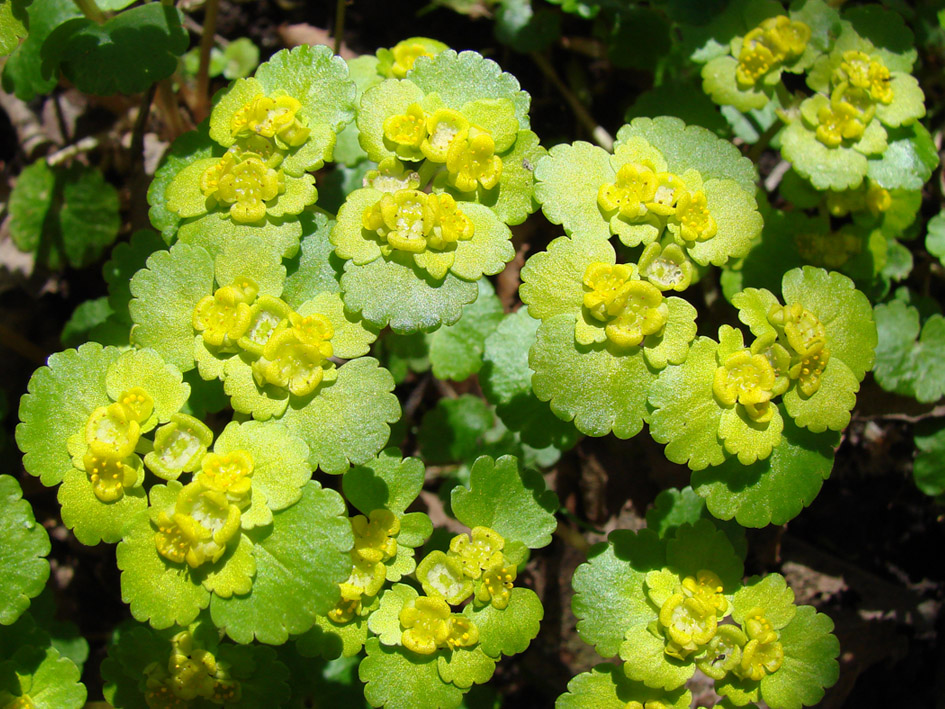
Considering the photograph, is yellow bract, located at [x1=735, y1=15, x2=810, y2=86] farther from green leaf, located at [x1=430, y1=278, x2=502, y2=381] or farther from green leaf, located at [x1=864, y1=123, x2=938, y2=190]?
green leaf, located at [x1=430, y1=278, x2=502, y2=381]

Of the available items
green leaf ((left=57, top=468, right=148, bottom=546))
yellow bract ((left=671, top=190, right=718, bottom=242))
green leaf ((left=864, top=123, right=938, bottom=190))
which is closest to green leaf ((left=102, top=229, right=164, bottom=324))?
green leaf ((left=57, top=468, right=148, bottom=546))

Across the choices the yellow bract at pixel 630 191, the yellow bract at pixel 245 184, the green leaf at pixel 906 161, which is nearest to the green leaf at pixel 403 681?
the yellow bract at pixel 245 184

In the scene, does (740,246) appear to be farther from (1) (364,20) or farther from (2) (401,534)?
(1) (364,20)

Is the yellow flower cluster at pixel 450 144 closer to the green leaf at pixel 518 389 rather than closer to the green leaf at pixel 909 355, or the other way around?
the green leaf at pixel 518 389

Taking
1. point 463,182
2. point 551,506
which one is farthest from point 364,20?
point 551,506

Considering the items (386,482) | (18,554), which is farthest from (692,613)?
(18,554)
